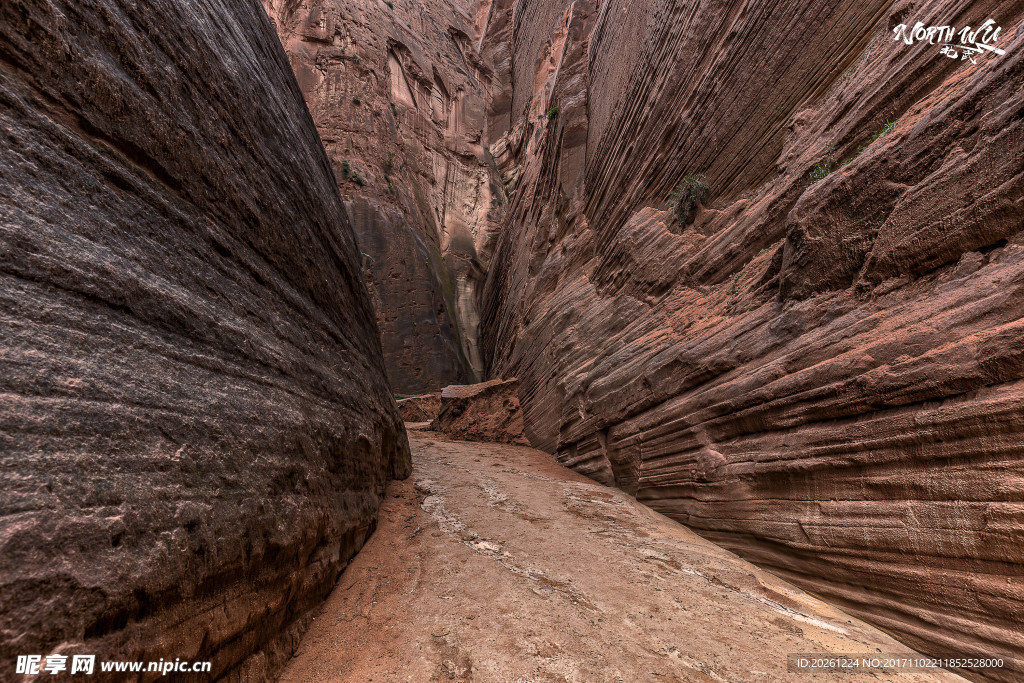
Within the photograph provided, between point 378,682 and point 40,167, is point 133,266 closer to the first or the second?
point 40,167

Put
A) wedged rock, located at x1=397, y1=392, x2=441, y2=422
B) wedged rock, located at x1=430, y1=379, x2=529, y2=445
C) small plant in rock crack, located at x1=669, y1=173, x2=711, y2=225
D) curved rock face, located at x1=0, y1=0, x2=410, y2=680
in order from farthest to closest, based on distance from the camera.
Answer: wedged rock, located at x1=397, y1=392, x2=441, y2=422 → wedged rock, located at x1=430, y1=379, x2=529, y2=445 → small plant in rock crack, located at x1=669, y1=173, x2=711, y2=225 → curved rock face, located at x1=0, y1=0, x2=410, y2=680

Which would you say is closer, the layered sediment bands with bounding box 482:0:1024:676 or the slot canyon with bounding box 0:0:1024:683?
the slot canyon with bounding box 0:0:1024:683

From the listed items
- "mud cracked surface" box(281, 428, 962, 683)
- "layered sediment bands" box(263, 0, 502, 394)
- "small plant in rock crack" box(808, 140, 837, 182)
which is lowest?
"mud cracked surface" box(281, 428, 962, 683)

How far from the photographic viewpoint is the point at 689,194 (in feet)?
22.0

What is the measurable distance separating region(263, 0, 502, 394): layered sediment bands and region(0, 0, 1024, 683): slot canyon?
42.8 ft

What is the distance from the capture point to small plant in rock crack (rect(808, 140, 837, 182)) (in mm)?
4641

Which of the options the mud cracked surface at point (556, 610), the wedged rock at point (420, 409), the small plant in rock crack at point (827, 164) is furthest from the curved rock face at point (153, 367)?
the wedged rock at point (420, 409)

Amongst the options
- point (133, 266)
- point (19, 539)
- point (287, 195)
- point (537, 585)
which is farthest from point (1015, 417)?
point (287, 195)

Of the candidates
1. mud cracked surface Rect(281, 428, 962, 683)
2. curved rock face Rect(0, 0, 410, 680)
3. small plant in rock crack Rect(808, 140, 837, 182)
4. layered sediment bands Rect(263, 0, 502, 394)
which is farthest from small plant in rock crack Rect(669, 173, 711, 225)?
layered sediment bands Rect(263, 0, 502, 394)

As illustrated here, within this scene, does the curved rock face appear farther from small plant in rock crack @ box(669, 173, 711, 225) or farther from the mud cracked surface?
small plant in rock crack @ box(669, 173, 711, 225)

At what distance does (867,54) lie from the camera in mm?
4598

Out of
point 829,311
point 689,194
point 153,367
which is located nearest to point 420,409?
point 689,194

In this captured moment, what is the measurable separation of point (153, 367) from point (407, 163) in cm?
2556

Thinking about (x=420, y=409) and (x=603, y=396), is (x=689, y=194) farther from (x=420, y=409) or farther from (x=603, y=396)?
(x=420, y=409)
